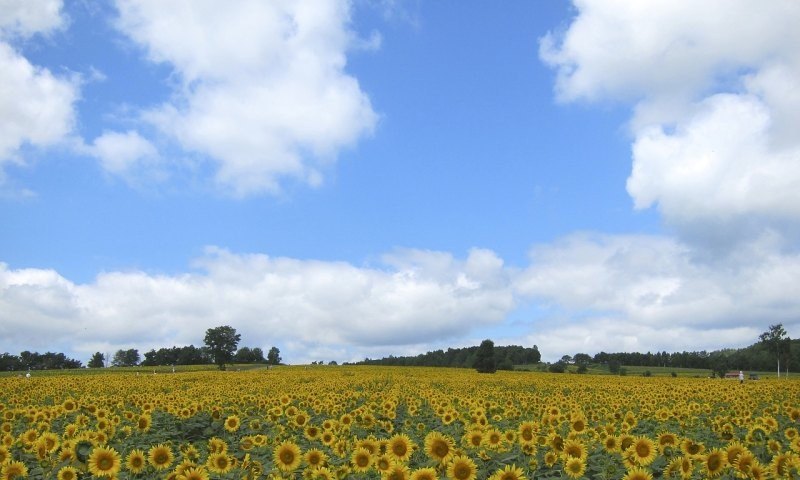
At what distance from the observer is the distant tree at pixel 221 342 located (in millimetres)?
107312

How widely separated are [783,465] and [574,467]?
193 cm

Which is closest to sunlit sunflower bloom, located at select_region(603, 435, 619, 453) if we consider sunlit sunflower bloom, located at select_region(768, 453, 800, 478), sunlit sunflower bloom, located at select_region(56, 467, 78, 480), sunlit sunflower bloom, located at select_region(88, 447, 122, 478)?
sunlit sunflower bloom, located at select_region(768, 453, 800, 478)

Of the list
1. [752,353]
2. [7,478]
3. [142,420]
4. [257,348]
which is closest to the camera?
[7,478]

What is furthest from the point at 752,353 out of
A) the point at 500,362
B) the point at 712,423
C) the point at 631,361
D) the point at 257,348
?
the point at 712,423

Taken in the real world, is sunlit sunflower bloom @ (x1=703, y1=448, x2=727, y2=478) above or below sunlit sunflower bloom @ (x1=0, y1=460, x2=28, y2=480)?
above

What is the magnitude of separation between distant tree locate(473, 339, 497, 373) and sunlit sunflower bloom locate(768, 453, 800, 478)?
2470 inches

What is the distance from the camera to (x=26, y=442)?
900 centimetres

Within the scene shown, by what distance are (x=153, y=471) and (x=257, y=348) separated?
16176 centimetres

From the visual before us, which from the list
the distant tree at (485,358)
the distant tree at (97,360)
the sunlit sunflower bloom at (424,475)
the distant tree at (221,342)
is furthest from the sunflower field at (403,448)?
the distant tree at (97,360)

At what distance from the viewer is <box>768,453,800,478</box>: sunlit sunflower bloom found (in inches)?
247

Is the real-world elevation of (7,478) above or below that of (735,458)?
below

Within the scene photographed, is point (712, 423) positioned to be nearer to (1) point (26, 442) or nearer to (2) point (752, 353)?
(1) point (26, 442)

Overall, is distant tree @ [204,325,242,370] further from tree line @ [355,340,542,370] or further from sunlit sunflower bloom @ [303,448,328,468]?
sunlit sunflower bloom @ [303,448,328,468]

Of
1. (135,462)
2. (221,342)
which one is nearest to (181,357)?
(221,342)
